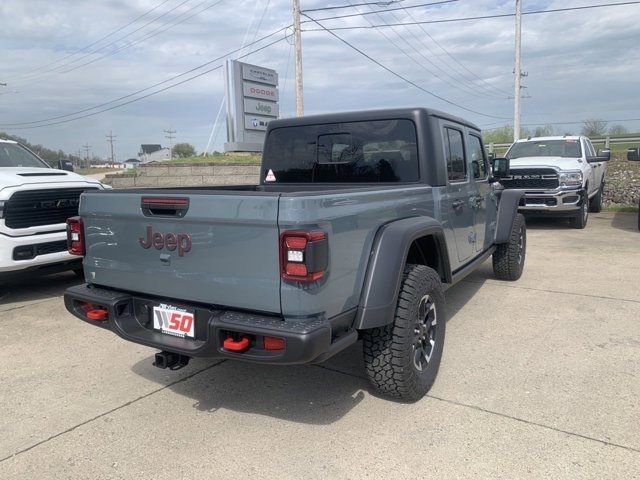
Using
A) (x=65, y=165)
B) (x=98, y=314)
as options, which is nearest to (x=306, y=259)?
(x=98, y=314)

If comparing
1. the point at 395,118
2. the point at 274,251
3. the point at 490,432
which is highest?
the point at 395,118

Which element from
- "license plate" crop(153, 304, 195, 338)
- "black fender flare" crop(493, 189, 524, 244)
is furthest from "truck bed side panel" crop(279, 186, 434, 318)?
"black fender flare" crop(493, 189, 524, 244)

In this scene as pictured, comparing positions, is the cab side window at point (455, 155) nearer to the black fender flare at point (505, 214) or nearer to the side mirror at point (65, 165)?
the black fender flare at point (505, 214)

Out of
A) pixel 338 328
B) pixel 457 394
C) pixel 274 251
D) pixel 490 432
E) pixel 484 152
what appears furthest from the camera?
pixel 484 152

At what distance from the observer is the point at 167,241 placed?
2.95 metres

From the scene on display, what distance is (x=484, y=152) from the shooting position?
222 inches

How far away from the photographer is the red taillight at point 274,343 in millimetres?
2535

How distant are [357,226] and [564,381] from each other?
6.58 feet

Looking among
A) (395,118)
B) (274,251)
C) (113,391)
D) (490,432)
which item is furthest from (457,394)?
(113,391)

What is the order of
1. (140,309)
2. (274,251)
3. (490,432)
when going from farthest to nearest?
(140,309) → (490,432) → (274,251)

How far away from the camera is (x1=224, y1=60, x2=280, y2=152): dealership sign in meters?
21.3

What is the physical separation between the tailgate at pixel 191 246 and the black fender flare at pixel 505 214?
4.03 meters

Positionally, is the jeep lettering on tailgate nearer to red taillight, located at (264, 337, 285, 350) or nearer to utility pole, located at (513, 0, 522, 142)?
red taillight, located at (264, 337, 285, 350)

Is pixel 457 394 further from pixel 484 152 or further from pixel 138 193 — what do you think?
pixel 484 152
